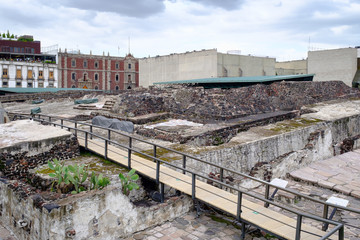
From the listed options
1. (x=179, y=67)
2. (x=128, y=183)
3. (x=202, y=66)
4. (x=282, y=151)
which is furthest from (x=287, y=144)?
(x=179, y=67)

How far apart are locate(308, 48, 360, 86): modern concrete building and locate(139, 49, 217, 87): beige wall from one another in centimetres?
990

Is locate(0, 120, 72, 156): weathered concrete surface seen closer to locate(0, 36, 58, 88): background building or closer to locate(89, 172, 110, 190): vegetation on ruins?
locate(89, 172, 110, 190): vegetation on ruins

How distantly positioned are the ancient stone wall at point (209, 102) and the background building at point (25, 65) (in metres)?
36.4

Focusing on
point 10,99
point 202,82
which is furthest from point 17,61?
point 202,82

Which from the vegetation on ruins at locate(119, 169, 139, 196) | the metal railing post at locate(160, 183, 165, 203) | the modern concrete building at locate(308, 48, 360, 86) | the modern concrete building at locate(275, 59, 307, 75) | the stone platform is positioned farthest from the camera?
the modern concrete building at locate(275, 59, 307, 75)

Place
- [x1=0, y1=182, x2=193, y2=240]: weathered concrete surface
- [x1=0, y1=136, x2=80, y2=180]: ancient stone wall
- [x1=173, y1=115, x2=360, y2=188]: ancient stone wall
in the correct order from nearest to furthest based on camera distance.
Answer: [x1=0, y1=182, x2=193, y2=240]: weathered concrete surface
[x1=0, y1=136, x2=80, y2=180]: ancient stone wall
[x1=173, y1=115, x2=360, y2=188]: ancient stone wall

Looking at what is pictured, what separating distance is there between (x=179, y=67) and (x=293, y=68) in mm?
15463

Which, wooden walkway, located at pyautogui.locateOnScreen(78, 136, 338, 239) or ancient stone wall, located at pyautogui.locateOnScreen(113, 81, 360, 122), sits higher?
ancient stone wall, located at pyautogui.locateOnScreen(113, 81, 360, 122)

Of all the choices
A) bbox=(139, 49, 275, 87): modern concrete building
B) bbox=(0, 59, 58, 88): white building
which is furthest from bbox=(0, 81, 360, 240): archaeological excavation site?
bbox=(0, 59, 58, 88): white building

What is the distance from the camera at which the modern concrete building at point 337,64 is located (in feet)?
95.8

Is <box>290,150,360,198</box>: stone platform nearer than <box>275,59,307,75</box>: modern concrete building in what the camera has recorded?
Yes

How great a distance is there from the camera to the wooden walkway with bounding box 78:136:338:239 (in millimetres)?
4660

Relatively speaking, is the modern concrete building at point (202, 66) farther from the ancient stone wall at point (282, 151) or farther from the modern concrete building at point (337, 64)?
the ancient stone wall at point (282, 151)

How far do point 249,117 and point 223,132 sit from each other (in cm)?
300
